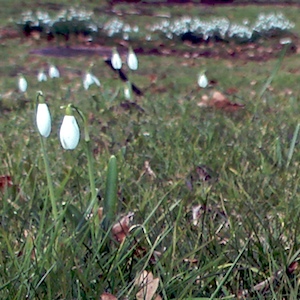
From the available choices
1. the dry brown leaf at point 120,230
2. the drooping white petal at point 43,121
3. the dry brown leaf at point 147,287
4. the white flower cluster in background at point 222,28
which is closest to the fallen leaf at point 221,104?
the dry brown leaf at point 120,230

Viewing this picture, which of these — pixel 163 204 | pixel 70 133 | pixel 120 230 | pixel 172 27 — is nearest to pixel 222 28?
pixel 172 27

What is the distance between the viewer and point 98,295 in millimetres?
1504

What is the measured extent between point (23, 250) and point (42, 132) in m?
0.29

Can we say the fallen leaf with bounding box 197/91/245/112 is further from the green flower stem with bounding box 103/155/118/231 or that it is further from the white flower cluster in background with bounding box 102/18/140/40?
the white flower cluster in background with bounding box 102/18/140/40

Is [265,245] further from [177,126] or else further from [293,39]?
[293,39]

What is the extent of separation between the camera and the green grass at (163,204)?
1571 millimetres

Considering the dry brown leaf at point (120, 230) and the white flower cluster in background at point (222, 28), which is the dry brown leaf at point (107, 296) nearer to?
the dry brown leaf at point (120, 230)

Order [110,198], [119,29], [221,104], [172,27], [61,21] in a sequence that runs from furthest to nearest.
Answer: [61,21], [172,27], [119,29], [221,104], [110,198]

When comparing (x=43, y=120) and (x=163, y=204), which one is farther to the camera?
(x=163, y=204)

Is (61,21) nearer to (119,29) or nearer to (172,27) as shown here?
(119,29)

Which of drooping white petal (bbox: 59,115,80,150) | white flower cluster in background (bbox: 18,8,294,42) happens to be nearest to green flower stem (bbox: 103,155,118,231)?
drooping white petal (bbox: 59,115,80,150)

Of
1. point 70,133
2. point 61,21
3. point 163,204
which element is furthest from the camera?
point 61,21

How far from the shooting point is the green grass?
Answer: 5.16 feet

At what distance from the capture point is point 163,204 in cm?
207
